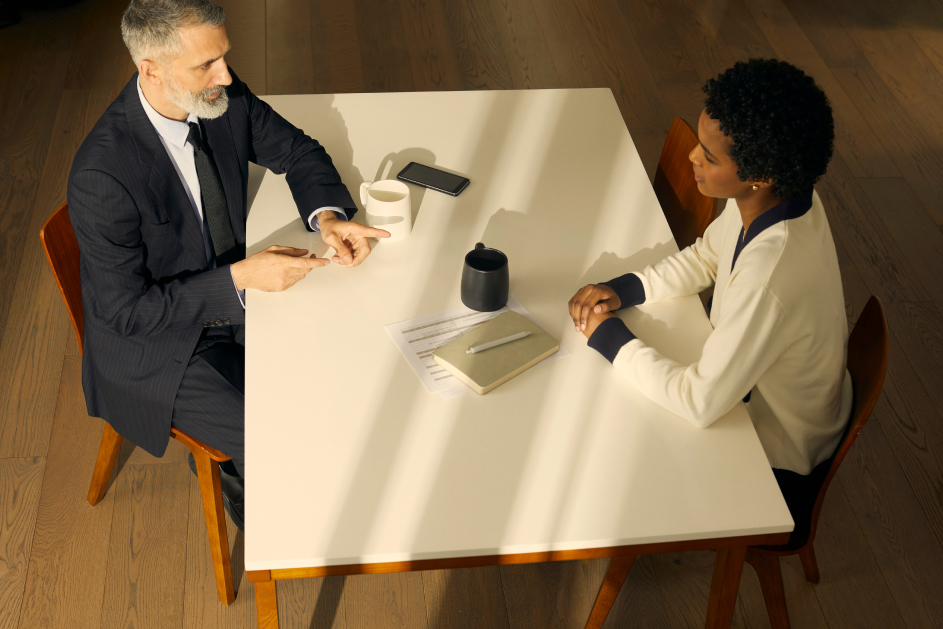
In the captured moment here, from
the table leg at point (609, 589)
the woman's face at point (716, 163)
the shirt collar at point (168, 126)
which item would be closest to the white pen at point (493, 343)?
the woman's face at point (716, 163)

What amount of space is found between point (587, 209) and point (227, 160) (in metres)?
0.86

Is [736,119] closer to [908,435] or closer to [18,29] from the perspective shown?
[908,435]

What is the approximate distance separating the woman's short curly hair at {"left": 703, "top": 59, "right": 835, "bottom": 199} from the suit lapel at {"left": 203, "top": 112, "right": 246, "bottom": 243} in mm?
1096

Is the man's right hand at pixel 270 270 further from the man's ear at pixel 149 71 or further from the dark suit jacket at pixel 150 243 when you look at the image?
the man's ear at pixel 149 71

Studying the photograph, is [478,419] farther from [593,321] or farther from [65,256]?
[65,256]

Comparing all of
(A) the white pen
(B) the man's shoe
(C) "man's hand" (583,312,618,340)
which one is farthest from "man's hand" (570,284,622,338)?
(B) the man's shoe

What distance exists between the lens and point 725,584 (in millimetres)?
1445

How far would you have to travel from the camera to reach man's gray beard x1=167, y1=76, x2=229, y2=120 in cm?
170

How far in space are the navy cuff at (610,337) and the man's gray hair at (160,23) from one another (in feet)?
3.42

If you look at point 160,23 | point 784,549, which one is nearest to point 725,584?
point 784,549

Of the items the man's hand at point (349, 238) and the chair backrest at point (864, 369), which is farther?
the man's hand at point (349, 238)

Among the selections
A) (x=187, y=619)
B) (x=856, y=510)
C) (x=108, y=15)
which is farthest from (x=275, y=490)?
(x=108, y=15)

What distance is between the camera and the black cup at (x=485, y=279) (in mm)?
1561

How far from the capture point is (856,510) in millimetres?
2260
